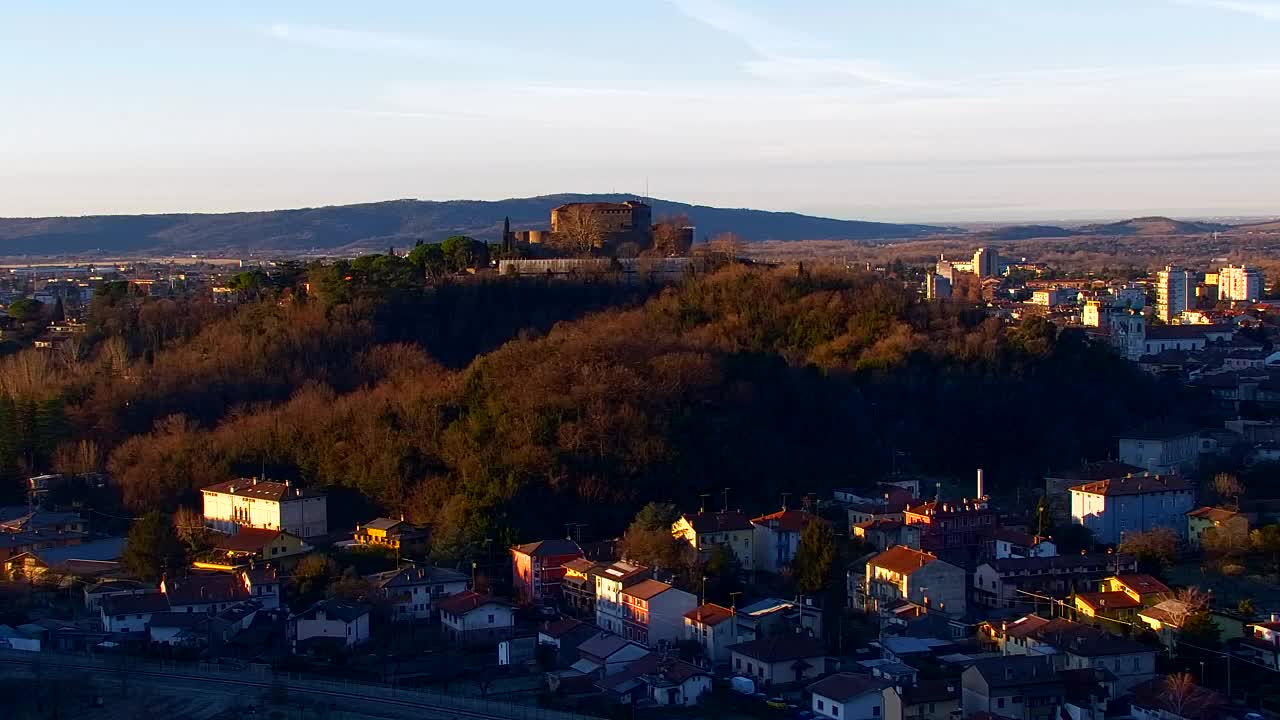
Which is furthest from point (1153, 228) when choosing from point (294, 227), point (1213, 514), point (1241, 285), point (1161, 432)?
point (1213, 514)

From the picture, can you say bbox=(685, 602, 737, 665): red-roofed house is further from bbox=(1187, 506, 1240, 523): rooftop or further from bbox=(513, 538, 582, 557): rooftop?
bbox=(1187, 506, 1240, 523): rooftop

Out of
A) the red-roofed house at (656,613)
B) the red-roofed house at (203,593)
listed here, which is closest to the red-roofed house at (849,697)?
the red-roofed house at (656,613)

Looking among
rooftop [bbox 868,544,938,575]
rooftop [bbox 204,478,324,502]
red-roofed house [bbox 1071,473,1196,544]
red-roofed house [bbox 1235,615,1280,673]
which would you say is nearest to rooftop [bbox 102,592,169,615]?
rooftop [bbox 204,478,324,502]

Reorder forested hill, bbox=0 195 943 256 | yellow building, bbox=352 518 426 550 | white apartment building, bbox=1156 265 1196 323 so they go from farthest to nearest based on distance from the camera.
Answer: forested hill, bbox=0 195 943 256 < white apartment building, bbox=1156 265 1196 323 < yellow building, bbox=352 518 426 550

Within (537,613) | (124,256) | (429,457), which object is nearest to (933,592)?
(537,613)

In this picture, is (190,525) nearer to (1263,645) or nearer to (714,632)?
(714,632)

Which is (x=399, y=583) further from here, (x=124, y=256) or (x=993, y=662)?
(x=124, y=256)
